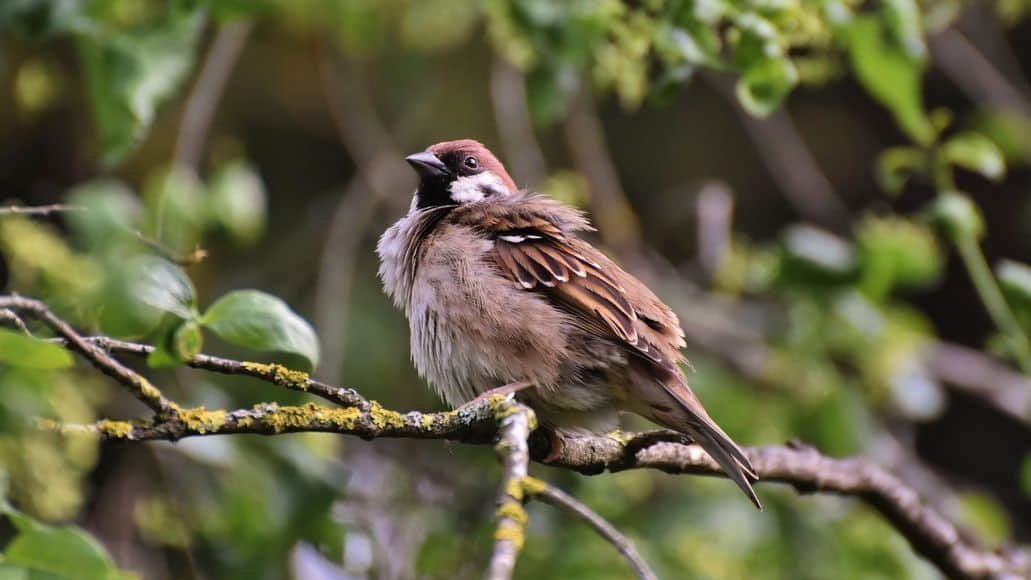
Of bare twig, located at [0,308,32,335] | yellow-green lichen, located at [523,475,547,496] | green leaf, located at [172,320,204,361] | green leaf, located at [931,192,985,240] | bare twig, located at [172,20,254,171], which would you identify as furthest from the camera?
bare twig, located at [172,20,254,171]

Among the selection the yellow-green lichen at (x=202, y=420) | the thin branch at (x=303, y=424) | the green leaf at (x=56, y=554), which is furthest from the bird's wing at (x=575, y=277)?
the green leaf at (x=56, y=554)

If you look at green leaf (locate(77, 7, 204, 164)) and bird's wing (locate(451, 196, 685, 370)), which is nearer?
bird's wing (locate(451, 196, 685, 370))

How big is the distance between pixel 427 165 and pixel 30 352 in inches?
89.7

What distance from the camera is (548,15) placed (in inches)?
141

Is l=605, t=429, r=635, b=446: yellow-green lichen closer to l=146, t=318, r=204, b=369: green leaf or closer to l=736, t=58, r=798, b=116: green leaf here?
l=736, t=58, r=798, b=116: green leaf

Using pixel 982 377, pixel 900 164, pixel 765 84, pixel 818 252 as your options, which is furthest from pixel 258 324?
pixel 982 377

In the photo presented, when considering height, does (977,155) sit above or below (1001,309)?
above

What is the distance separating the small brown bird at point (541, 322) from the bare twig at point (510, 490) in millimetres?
655

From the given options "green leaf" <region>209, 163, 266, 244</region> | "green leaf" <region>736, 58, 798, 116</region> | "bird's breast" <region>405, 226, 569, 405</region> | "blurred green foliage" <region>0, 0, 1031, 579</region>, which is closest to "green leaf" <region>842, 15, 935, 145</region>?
"blurred green foliage" <region>0, 0, 1031, 579</region>

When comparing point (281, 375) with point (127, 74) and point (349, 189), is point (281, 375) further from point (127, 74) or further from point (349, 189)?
point (349, 189)

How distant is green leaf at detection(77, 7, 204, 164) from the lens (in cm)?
336

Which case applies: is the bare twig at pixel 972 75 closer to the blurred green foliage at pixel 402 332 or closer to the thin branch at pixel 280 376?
the blurred green foliage at pixel 402 332

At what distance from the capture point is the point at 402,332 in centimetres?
613

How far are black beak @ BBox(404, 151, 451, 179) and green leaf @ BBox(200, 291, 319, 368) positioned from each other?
1.84 meters
